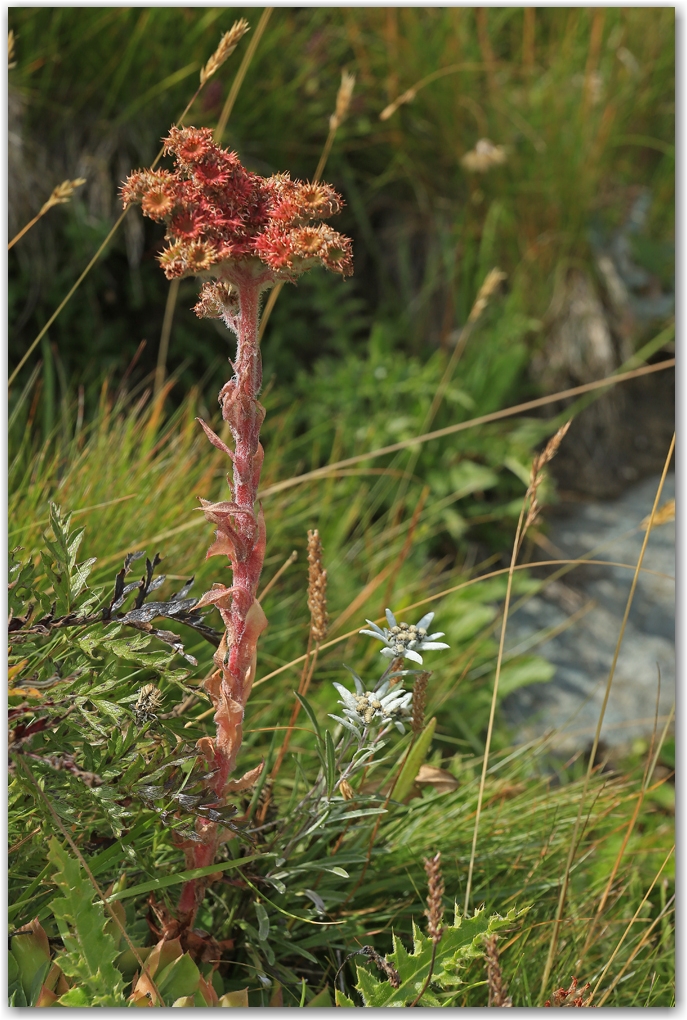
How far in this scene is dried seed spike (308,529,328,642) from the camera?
1353 millimetres

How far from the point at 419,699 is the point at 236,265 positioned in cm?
71

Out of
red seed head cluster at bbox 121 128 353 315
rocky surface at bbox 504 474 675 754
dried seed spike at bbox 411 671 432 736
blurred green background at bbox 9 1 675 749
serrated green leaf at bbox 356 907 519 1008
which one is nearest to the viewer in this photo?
red seed head cluster at bbox 121 128 353 315

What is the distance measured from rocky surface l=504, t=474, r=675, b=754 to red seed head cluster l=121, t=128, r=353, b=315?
1805 millimetres

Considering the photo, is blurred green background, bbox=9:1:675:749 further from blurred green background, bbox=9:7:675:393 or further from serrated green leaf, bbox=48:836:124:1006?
serrated green leaf, bbox=48:836:124:1006

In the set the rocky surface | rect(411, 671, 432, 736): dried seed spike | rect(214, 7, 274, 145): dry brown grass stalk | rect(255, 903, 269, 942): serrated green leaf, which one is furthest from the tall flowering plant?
the rocky surface

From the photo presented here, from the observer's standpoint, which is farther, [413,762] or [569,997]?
[413,762]

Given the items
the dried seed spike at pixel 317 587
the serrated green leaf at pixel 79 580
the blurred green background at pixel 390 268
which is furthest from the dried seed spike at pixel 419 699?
the blurred green background at pixel 390 268

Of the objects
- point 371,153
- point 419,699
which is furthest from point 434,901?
point 371,153

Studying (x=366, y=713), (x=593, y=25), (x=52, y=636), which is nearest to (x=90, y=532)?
(x=52, y=636)

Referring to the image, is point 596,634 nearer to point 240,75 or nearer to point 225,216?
point 240,75

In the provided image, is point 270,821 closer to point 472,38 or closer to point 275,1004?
point 275,1004

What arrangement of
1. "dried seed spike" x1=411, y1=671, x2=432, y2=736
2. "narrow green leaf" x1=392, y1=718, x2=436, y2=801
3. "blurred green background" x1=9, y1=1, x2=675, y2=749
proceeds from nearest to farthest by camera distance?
"dried seed spike" x1=411, y1=671, x2=432, y2=736 → "narrow green leaf" x1=392, y1=718, x2=436, y2=801 → "blurred green background" x1=9, y1=1, x2=675, y2=749

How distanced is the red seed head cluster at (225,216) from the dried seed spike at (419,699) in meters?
0.63

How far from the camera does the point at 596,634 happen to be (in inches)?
116
